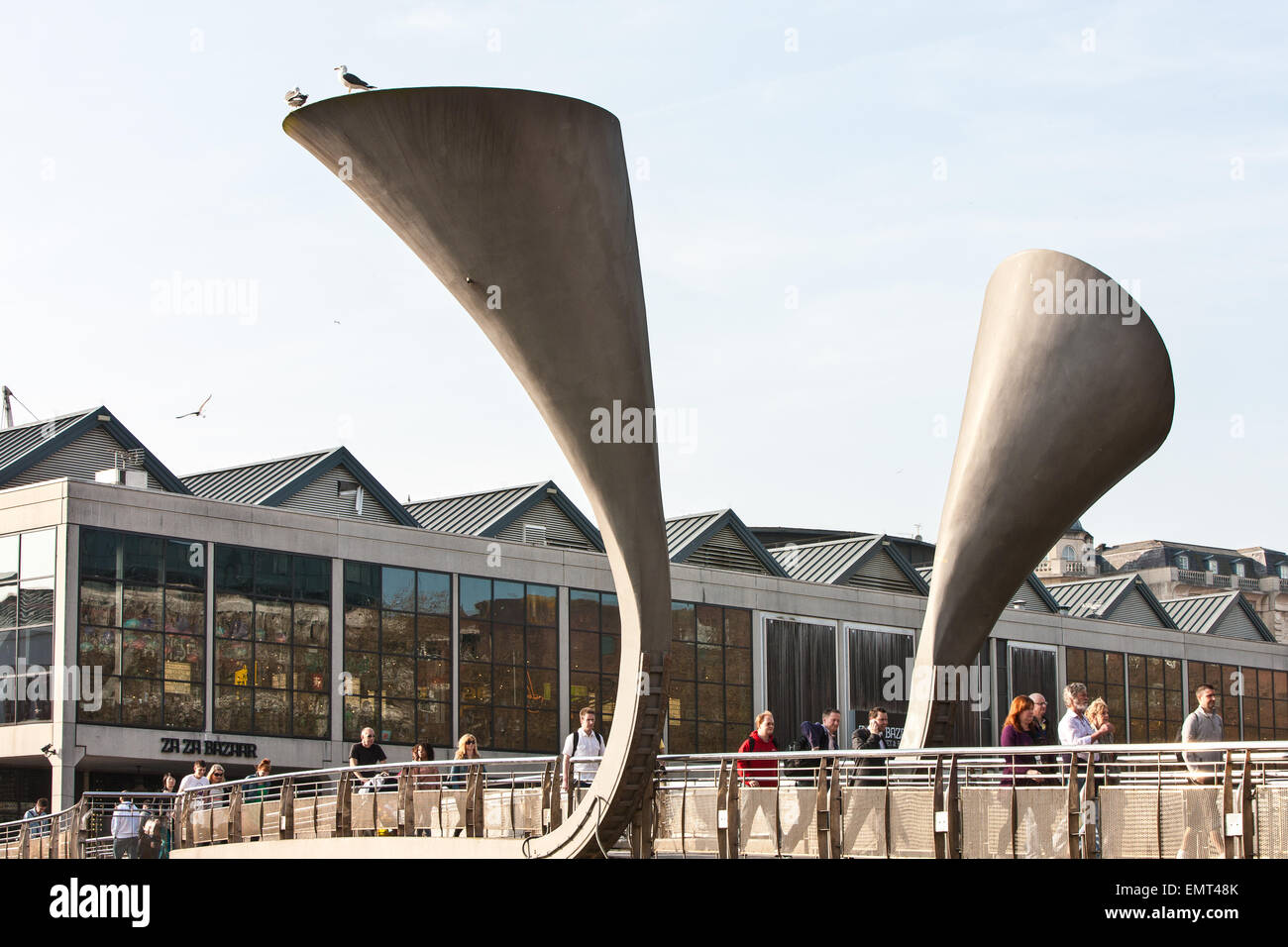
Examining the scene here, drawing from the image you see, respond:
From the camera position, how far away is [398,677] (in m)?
43.3

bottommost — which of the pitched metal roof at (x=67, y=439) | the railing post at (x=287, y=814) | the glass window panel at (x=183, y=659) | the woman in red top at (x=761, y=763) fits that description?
the railing post at (x=287, y=814)

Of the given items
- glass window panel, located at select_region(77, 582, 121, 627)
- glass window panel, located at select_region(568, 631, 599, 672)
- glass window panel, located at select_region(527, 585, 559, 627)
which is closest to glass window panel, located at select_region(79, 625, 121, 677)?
glass window panel, located at select_region(77, 582, 121, 627)

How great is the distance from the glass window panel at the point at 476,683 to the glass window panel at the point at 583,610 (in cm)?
324

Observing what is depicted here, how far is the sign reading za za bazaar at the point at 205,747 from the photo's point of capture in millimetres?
38594

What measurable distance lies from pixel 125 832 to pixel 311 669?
19.2 metres

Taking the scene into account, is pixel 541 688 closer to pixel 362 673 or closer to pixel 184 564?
pixel 362 673

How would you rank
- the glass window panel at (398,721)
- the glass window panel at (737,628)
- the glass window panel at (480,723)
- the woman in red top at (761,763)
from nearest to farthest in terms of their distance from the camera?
the woman in red top at (761,763) < the glass window panel at (398,721) < the glass window panel at (480,723) < the glass window panel at (737,628)

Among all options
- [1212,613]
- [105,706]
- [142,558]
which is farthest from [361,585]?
[1212,613]

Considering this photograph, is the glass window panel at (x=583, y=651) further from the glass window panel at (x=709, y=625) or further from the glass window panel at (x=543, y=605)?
the glass window panel at (x=709, y=625)

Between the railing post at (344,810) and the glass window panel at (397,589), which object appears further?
the glass window panel at (397,589)

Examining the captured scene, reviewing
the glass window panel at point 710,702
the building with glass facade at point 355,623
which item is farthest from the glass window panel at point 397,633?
the glass window panel at point 710,702

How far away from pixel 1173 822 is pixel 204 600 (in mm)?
31285
